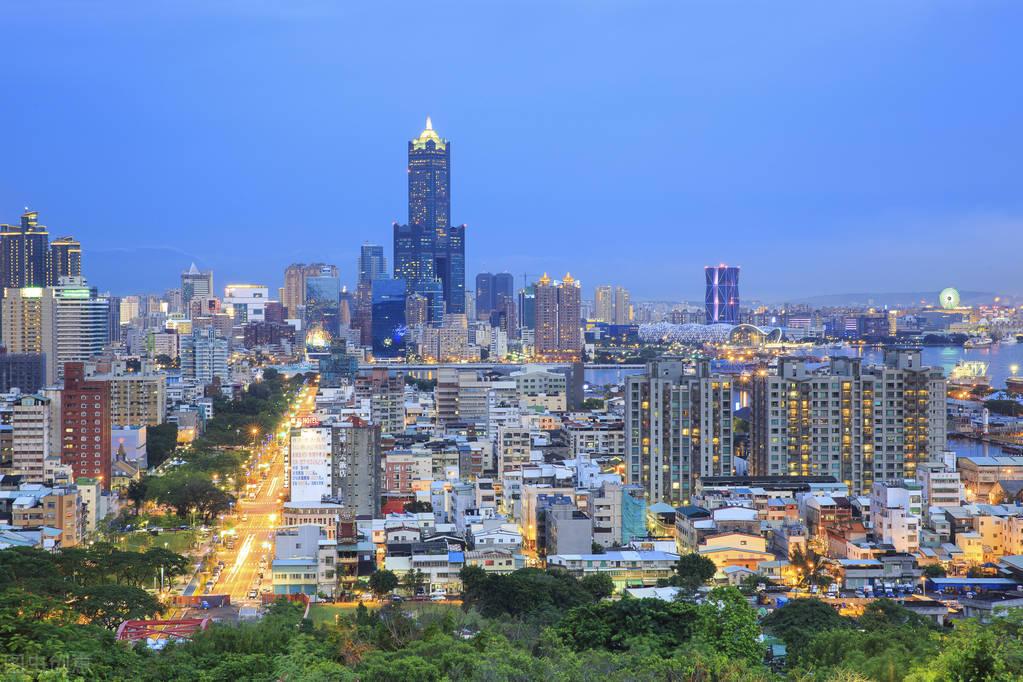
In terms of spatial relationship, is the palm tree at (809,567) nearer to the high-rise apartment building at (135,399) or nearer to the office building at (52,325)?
the high-rise apartment building at (135,399)

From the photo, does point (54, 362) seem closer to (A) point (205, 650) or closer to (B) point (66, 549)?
(B) point (66, 549)

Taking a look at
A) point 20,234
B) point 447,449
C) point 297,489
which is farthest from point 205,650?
point 20,234

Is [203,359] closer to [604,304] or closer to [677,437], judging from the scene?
[677,437]

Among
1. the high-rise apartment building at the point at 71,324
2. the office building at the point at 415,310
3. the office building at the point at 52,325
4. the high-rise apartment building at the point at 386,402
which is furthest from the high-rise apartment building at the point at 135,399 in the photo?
the office building at the point at 415,310

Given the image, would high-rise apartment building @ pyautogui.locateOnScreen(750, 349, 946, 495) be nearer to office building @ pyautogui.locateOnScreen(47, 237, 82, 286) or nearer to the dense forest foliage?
the dense forest foliage

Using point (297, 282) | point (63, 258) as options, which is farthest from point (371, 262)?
point (63, 258)

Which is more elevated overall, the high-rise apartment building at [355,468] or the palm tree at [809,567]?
the high-rise apartment building at [355,468]

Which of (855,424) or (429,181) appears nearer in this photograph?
(855,424)
